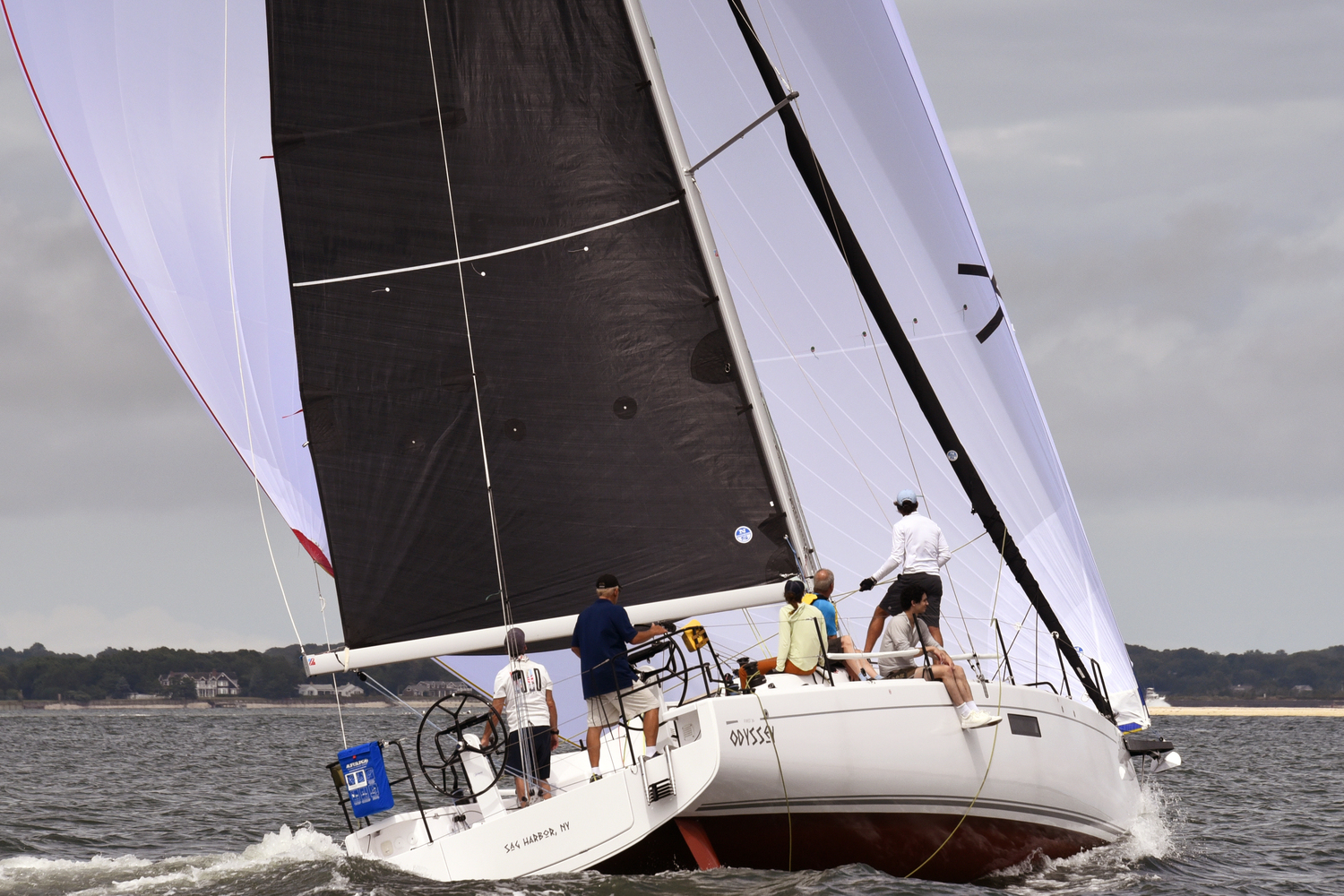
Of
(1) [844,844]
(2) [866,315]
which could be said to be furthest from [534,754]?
(2) [866,315]

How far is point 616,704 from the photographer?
7395mm

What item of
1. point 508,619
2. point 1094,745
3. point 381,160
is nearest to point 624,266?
point 381,160

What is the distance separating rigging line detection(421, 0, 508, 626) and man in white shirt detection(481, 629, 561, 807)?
0.39 meters

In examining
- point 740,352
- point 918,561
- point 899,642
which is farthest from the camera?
point 740,352

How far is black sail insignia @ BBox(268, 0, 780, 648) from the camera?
333 inches

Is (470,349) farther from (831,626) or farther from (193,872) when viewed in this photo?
(193,872)

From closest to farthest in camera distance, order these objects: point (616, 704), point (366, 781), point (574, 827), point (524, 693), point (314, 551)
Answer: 1. point (574, 827)
2. point (616, 704)
3. point (366, 781)
4. point (524, 693)
5. point (314, 551)

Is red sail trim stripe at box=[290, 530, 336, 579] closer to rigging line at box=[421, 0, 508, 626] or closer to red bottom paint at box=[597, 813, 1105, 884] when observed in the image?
rigging line at box=[421, 0, 508, 626]

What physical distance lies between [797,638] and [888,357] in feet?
12.1

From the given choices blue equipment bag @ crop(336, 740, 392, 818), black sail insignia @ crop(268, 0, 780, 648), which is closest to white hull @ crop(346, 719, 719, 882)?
blue equipment bag @ crop(336, 740, 392, 818)

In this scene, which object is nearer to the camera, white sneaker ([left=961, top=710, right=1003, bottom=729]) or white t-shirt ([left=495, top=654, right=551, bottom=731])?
white sneaker ([left=961, top=710, right=1003, bottom=729])

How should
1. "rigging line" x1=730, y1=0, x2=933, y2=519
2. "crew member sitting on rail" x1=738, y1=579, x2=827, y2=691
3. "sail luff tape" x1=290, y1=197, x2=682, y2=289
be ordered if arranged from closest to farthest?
"crew member sitting on rail" x1=738, y1=579, x2=827, y2=691
"sail luff tape" x1=290, y1=197, x2=682, y2=289
"rigging line" x1=730, y1=0, x2=933, y2=519

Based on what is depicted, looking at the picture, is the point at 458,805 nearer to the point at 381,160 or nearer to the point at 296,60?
the point at 381,160

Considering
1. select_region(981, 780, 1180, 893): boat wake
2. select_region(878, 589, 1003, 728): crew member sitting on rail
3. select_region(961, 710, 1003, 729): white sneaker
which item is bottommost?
select_region(981, 780, 1180, 893): boat wake
